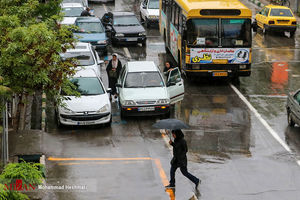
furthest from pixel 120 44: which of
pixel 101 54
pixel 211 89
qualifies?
pixel 211 89

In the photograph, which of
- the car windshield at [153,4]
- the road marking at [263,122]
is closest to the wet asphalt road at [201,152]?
the road marking at [263,122]

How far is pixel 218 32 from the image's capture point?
22516 millimetres

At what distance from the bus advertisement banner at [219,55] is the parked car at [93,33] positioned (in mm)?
6877

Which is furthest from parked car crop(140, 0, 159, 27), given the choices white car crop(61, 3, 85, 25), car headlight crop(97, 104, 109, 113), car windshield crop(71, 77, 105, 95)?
car headlight crop(97, 104, 109, 113)

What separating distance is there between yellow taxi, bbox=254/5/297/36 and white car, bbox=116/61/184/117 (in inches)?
658

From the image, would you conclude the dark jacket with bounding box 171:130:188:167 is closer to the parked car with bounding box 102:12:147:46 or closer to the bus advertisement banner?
the bus advertisement banner

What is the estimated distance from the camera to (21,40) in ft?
47.2

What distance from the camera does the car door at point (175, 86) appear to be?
19.7m

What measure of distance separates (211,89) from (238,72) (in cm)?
125

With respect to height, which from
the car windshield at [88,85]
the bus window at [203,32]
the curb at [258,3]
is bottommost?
the curb at [258,3]

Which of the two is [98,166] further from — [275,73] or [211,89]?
[275,73]

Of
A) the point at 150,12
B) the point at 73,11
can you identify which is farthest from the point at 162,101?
the point at 150,12

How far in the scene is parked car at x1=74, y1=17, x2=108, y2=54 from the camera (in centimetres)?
2884

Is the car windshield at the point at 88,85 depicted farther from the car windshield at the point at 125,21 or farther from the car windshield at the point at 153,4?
the car windshield at the point at 153,4
